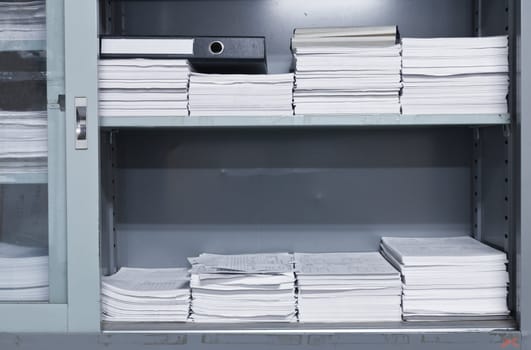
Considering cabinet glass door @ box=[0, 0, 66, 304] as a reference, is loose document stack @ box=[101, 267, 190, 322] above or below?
below

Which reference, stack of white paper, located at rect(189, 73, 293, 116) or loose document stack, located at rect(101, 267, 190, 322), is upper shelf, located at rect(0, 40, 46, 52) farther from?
loose document stack, located at rect(101, 267, 190, 322)

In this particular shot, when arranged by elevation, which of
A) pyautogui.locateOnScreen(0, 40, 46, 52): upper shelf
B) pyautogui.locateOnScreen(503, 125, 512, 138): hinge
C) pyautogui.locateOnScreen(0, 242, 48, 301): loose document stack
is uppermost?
pyautogui.locateOnScreen(0, 40, 46, 52): upper shelf

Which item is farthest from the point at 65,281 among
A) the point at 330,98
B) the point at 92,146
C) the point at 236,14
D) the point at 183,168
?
the point at 236,14

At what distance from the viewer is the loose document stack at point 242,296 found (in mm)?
1233

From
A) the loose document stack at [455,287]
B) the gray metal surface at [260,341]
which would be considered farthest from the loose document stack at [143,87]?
the loose document stack at [455,287]

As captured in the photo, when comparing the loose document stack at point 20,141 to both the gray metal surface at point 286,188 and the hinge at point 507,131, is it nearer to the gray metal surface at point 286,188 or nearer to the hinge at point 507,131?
the gray metal surface at point 286,188

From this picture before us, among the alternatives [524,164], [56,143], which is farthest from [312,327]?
[56,143]

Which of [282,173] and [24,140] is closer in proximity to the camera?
[24,140]

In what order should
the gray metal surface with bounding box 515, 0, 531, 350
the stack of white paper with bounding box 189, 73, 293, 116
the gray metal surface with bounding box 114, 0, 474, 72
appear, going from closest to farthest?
the gray metal surface with bounding box 515, 0, 531, 350 → the stack of white paper with bounding box 189, 73, 293, 116 → the gray metal surface with bounding box 114, 0, 474, 72

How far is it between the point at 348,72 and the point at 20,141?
0.74 meters

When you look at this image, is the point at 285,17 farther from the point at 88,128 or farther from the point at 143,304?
the point at 143,304

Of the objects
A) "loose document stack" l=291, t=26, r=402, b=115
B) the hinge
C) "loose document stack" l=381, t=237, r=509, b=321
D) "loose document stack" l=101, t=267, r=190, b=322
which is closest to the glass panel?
"loose document stack" l=101, t=267, r=190, b=322

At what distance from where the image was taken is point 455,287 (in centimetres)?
123

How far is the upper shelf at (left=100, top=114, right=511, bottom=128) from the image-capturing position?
1.18 metres
